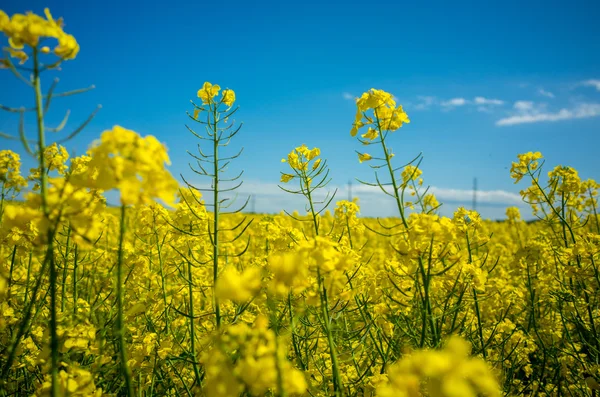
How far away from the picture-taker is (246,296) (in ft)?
3.71

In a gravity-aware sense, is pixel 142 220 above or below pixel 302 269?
above

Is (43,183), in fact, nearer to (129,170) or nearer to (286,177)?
(129,170)

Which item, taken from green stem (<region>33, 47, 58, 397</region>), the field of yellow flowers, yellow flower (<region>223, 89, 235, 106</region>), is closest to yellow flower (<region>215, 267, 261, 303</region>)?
the field of yellow flowers

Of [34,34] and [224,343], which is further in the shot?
[34,34]

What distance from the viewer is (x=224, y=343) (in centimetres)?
116

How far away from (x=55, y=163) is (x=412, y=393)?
328 cm

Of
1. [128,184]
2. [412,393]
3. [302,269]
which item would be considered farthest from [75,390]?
[412,393]

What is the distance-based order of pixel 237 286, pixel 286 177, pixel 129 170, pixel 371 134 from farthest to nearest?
pixel 286 177, pixel 371 134, pixel 129 170, pixel 237 286

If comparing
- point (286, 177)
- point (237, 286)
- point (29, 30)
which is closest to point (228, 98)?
point (286, 177)

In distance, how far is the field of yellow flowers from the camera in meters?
1.22

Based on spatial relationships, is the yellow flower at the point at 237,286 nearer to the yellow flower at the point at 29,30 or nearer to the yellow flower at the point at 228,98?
the yellow flower at the point at 29,30

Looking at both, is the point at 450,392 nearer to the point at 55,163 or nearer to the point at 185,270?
the point at 185,270

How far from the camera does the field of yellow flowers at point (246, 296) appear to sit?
1225 millimetres

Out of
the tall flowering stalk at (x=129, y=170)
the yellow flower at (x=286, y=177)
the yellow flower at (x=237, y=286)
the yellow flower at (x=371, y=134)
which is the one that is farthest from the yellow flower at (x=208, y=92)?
the yellow flower at (x=237, y=286)
